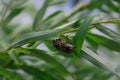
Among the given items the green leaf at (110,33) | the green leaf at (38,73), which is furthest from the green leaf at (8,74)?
the green leaf at (110,33)

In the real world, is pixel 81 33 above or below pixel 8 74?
above

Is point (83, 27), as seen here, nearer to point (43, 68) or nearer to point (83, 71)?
point (43, 68)

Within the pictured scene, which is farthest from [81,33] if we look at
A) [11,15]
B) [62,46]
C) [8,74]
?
[11,15]

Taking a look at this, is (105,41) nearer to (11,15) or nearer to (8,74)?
(8,74)

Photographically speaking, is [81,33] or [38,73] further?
[38,73]

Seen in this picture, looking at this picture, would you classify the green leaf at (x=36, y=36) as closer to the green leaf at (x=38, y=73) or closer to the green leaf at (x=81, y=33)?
the green leaf at (x=81, y=33)

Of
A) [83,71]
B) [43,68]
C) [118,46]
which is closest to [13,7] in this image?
[43,68]
